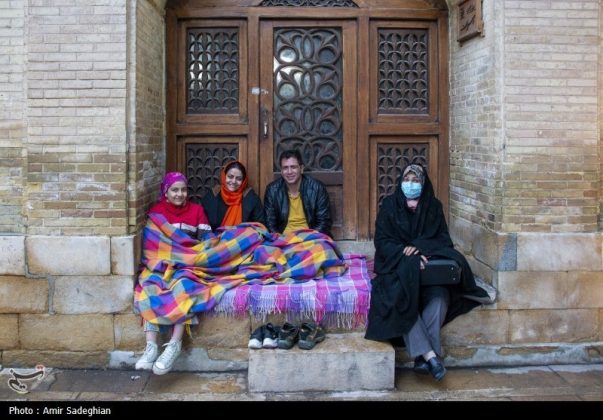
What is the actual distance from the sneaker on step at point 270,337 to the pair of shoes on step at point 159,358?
64cm

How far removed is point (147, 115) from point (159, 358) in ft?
6.55

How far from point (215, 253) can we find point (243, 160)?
3.98ft

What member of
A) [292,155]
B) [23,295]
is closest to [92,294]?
[23,295]

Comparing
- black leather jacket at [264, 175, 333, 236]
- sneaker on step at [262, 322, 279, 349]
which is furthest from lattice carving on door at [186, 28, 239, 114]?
sneaker on step at [262, 322, 279, 349]

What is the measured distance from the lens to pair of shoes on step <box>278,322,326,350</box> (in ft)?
15.1

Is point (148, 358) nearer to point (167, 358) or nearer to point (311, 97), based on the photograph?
point (167, 358)

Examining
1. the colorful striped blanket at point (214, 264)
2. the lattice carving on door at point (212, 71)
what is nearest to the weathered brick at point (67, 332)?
the colorful striped blanket at point (214, 264)

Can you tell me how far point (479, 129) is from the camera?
18.1 feet

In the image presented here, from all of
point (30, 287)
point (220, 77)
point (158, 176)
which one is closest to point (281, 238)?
point (158, 176)

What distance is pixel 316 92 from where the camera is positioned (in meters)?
6.20

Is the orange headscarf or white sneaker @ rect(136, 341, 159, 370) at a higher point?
the orange headscarf

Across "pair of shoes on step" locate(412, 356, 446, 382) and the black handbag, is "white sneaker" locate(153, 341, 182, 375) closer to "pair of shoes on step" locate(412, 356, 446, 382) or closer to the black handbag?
"pair of shoes on step" locate(412, 356, 446, 382)

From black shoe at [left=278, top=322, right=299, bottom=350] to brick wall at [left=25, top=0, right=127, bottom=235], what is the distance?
1439 millimetres

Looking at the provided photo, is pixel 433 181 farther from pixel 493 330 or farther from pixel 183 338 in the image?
pixel 183 338
